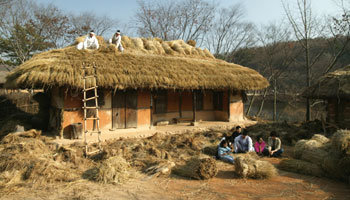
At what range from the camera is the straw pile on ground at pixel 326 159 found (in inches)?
194

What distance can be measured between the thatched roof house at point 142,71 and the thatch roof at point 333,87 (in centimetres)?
255

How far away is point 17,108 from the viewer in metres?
13.1

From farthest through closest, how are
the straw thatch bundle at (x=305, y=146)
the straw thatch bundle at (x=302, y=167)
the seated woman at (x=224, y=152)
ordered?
the seated woman at (x=224, y=152) < the straw thatch bundle at (x=305, y=146) < the straw thatch bundle at (x=302, y=167)

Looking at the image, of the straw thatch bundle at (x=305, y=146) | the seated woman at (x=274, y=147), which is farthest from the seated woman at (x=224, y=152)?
the straw thatch bundle at (x=305, y=146)

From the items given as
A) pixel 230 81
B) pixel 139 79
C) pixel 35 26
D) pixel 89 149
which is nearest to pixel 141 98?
pixel 139 79

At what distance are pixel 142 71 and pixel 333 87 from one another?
7928mm

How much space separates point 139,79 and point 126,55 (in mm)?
1760

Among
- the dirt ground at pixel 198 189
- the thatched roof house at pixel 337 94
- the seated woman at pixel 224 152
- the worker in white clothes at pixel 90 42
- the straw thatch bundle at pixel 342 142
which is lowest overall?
the dirt ground at pixel 198 189

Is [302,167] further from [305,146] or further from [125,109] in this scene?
[125,109]

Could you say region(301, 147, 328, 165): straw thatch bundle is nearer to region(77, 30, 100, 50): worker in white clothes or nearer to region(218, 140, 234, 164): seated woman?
region(218, 140, 234, 164): seated woman

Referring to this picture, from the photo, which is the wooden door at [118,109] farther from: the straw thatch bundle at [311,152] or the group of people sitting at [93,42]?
the straw thatch bundle at [311,152]

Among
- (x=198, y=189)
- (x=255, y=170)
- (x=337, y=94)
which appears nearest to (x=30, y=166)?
(x=198, y=189)

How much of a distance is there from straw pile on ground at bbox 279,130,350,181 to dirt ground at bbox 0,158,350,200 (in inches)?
8.7

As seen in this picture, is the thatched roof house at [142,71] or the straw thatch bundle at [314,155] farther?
the thatched roof house at [142,71]
